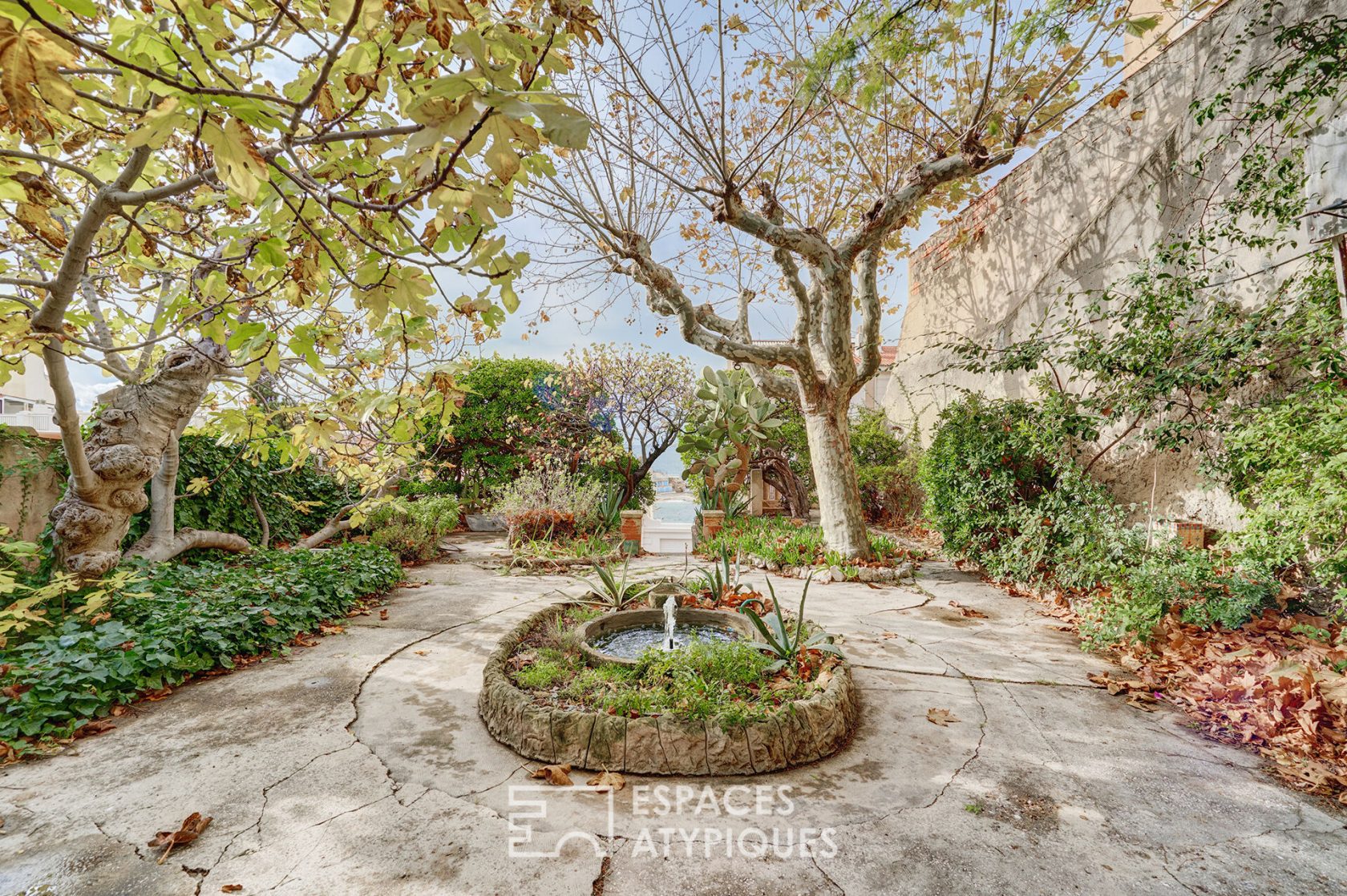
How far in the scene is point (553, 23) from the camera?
1.32 m

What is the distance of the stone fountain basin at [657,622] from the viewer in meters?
3.53

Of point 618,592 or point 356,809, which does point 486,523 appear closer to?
point 618,592

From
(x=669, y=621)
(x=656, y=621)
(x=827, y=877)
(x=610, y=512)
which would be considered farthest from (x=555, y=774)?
(x=610, y=512)

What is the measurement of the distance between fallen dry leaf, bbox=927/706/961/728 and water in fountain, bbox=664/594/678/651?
138cm

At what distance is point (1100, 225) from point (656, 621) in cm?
615

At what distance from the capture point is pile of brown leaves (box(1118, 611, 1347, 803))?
2467mm

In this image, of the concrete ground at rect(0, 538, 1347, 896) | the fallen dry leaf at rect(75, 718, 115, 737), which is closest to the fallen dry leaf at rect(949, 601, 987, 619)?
the concrete ground at rect(0, 538, 1347, 896)

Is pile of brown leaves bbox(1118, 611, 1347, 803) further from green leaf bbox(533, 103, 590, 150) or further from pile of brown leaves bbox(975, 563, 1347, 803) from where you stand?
green leaf bbox(533, 103, 590, 150)

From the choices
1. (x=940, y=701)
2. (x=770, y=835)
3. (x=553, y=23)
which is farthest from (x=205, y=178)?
(x=940, y=701)

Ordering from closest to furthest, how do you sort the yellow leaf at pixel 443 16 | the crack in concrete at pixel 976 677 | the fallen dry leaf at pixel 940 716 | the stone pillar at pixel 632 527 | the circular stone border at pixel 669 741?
the yellow leaf at pixel 443 16 < the circular stone border at pixel 669 741 < the fallen dry leaf at pixel 940 716 < the crack in concrete at pixel 976 677 < the stone pillar at pixel 632 527

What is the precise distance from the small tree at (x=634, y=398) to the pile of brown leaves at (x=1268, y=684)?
6.84m

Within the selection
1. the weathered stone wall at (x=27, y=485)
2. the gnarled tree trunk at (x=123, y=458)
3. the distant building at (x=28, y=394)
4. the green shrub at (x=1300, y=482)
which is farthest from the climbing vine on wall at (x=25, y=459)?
the distant building at (x=28, y=394)

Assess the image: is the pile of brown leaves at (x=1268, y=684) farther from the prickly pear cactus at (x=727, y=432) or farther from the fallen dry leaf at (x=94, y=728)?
the prickly pear cactus at (x=727, y=432)

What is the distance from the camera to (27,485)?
13.9ft
